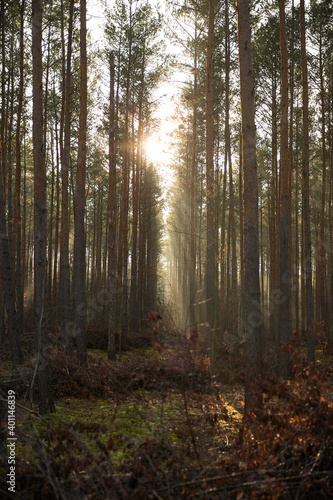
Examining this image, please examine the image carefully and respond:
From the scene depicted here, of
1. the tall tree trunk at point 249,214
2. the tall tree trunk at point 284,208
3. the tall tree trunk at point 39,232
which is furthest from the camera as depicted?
the tall tree trunk at point 284,208

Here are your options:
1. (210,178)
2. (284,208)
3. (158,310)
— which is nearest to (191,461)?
(158,310)

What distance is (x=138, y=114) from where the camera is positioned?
16.1 meters

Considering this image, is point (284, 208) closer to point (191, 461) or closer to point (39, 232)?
point (39, 232)

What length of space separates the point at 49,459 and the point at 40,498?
11.2 inches

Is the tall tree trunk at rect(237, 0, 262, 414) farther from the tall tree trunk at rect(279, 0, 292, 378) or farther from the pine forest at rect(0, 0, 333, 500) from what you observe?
the tall tree trunk at rect(279, 0, 292, 378)

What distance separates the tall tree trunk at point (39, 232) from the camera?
5426 mm

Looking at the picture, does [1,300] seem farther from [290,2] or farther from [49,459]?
[290,2]

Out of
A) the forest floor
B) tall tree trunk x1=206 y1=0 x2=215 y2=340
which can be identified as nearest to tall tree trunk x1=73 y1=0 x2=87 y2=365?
tall tree trunk x1=206 y1=0 x2=215 y2=340

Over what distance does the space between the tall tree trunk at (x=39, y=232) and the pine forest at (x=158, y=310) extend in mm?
22

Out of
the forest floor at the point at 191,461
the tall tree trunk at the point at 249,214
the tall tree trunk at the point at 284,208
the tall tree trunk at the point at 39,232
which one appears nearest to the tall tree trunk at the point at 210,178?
the tall tree trunk at the point at 284,208

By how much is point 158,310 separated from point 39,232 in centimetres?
226

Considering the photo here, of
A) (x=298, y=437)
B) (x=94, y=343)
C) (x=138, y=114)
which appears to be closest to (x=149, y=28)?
(x=138, y=114)

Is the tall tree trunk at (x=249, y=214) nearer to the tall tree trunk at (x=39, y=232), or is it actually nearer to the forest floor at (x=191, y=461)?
the forest floor at (x=191, y=461)

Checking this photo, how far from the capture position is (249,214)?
593cm
